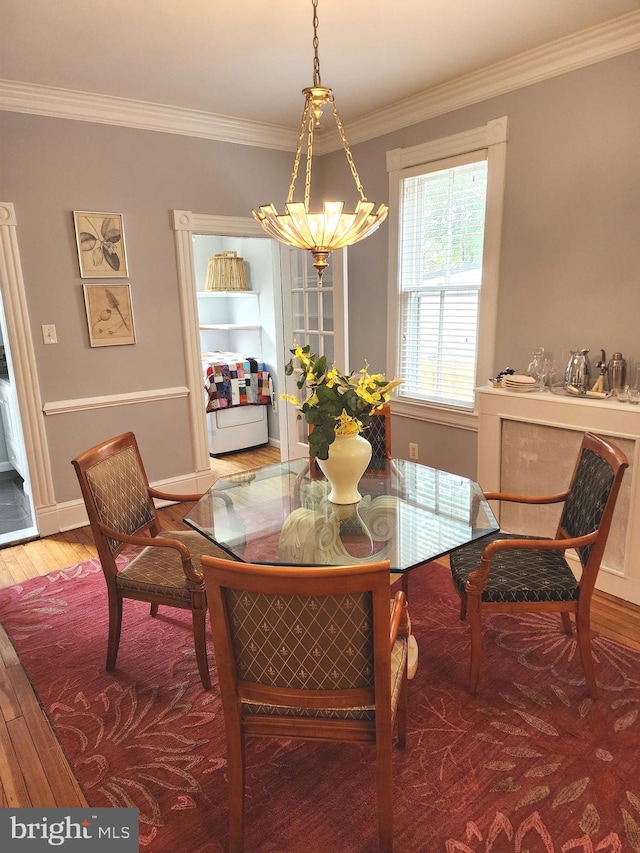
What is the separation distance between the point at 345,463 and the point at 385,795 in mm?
1094

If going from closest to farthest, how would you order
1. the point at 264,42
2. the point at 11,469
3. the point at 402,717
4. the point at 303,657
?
1. the point at 303,657
2. the point at 402,717
3. the point at 264,42
4. the point at 11,469

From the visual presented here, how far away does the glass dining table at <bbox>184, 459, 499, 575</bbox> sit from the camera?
6.06 feet

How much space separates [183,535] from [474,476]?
6.62 ft

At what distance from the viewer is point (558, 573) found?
2104 millimetres

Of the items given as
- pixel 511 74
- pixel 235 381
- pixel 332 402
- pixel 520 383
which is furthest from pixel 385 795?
Answer: pixel 235 381

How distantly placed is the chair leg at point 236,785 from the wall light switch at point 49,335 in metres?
2.86

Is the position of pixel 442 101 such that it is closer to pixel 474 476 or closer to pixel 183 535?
pixel 474 476

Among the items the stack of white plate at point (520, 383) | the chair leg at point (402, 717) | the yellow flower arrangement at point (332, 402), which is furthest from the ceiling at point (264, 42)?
the chair leg at point (402, 717)

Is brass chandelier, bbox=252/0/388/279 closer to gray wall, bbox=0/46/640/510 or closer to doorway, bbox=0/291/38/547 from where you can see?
gray wall, bbox=0/46/640/510

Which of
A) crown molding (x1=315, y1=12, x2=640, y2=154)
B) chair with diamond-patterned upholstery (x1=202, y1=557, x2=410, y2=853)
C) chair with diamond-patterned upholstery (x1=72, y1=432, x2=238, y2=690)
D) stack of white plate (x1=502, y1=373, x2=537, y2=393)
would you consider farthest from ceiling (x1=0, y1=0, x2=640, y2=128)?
chair with diamond-patterned upholstery (x1=202, y1=557, x2=410, y2=853)

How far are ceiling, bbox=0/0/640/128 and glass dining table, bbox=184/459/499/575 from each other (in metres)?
2.07

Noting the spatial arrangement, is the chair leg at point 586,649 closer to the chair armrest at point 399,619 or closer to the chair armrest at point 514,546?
the chair armrest at point 514,546

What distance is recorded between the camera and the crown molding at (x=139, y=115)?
318 cm

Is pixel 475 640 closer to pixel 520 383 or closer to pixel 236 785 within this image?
pixel 236 785
